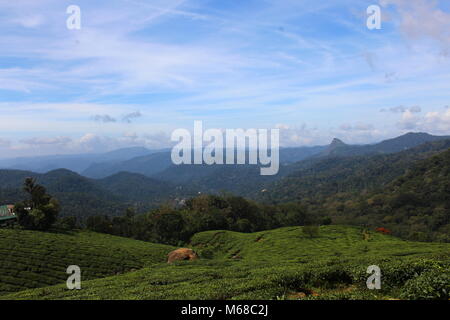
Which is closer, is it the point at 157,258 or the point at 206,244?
the point at 157,258

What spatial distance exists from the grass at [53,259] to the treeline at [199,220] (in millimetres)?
37429

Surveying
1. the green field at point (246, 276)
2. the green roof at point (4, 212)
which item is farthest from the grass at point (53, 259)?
the green roof at point (4, 212)

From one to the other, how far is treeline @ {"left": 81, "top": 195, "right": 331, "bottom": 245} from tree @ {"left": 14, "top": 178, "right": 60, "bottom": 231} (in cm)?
2253

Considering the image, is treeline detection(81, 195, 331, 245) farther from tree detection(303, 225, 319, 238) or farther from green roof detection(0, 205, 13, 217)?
tree detection(303, 225, 319, 238)

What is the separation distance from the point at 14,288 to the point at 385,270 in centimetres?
4238

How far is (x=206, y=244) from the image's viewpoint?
7981 cm

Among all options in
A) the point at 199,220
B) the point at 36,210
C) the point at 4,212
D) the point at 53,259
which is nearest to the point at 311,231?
the point at 199,220

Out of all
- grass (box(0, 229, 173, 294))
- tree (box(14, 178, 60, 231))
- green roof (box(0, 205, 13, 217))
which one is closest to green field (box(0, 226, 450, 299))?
grass (box(0, 229, 173, 294))

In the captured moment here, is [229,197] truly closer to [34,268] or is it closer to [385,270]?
[34,268]

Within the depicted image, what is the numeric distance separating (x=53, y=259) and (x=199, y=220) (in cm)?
6069

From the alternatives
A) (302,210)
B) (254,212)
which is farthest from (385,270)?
(302,210)

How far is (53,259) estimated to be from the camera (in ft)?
160

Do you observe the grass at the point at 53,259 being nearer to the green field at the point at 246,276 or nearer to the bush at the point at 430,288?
the green field at the point at 246,276
